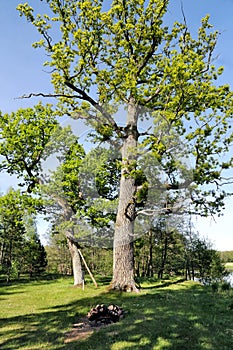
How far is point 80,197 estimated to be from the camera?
923 inches

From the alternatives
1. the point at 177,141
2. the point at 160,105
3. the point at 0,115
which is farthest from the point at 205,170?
the point at 0,115

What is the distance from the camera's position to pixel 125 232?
18.8 m

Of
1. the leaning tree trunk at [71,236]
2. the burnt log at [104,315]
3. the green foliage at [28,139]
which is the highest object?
the green foliage at [28,139]

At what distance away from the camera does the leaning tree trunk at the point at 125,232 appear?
18203 mm

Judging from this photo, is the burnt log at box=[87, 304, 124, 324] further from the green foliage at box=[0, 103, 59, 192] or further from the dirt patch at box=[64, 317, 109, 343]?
the green foliage at box=[0, 103, 59, 192]

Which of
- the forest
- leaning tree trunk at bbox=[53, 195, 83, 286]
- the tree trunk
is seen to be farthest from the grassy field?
the tree trunk

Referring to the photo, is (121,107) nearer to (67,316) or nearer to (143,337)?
(67,316)


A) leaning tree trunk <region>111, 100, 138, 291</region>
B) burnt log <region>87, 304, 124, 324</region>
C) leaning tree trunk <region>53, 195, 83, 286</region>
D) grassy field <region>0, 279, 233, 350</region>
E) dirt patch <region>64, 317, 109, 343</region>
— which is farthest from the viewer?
leaning tree trunk <region>53, 195, 83, 286</region>

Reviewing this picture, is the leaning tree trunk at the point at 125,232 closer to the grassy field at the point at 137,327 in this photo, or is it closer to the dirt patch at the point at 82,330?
the grassy field at the point at 137,327

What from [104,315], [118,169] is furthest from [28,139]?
[104,315]

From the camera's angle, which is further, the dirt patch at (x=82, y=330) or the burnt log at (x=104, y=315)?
the burnt log at (x=104, y=315)

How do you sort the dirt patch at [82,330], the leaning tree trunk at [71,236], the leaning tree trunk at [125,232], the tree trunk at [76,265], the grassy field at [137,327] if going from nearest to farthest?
the grassy field at [137,327]
the dirt patch at [82,330]
the leaning tree trunk at [125,232]
the leaning tree trunk at [71,236]
the tree trunk at [76,265]

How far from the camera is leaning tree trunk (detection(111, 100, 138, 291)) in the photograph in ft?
59.7

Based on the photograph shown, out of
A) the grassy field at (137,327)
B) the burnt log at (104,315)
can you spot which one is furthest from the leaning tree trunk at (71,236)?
the burnt log at (104,315)
